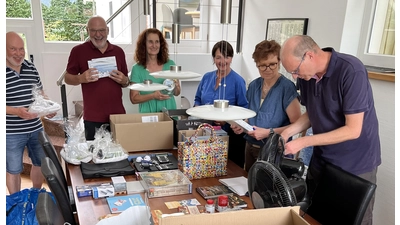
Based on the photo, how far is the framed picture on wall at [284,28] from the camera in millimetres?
2910

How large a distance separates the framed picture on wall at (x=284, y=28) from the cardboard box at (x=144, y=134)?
5.34ft

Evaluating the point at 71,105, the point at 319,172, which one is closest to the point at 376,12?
the point at 319,172

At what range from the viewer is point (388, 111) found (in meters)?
2.06

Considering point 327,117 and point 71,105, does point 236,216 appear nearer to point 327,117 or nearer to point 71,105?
point 327,117

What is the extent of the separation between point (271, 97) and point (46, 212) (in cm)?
138

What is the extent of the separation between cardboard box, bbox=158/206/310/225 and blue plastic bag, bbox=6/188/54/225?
1615 mm

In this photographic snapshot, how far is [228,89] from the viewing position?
2.39 metres

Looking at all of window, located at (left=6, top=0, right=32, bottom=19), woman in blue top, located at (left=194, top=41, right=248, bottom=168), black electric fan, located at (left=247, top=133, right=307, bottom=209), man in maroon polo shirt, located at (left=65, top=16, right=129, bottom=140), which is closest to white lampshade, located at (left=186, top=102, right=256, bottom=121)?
black electric fan, located at (left=247, top=133, right=307, bottom=209)

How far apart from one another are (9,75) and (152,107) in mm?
1049

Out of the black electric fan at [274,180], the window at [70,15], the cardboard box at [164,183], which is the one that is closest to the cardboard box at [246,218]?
the black electric fan at [274,180]

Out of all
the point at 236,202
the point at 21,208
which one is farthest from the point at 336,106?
the point at 21,208

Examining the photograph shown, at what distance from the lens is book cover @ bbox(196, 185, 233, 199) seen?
4.98ft

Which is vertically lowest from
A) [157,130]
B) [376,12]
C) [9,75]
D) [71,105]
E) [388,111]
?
[71,105]

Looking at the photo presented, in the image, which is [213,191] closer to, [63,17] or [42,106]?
[42,106]
